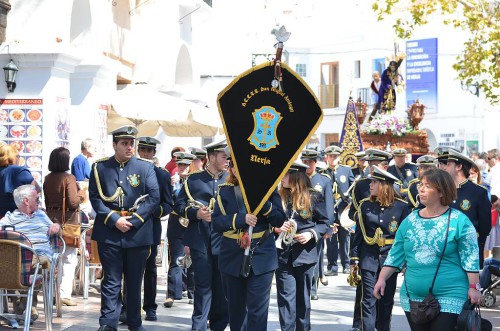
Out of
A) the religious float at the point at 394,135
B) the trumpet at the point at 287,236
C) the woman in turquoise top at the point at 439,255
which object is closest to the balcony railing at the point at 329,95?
the religious float at the point at 394,135

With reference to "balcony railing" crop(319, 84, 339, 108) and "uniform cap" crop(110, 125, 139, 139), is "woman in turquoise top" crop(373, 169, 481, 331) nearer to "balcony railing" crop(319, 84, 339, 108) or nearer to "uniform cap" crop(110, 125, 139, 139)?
"uniform cap" crop(110, 125, 139, 139)

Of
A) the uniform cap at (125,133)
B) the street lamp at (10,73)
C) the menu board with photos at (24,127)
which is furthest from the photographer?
the menu board with photos at (24,127)

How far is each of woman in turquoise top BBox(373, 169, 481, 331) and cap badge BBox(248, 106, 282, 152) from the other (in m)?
1.54

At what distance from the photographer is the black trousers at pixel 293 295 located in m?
9.80

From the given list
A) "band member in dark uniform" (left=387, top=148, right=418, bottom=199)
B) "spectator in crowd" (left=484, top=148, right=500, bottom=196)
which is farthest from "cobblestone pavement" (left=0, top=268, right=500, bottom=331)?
"spectator in crowd" (left=484, top=148, right=500, bottom=196)

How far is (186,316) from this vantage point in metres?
11.8

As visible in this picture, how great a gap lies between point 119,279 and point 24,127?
19.0 feet

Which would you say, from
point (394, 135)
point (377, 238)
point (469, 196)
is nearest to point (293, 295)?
point (377, 238)

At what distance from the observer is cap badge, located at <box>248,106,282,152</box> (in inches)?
319

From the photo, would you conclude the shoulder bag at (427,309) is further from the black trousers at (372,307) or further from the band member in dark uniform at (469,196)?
the band member in dark uniform at (469,196)

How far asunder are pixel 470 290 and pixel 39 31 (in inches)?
407

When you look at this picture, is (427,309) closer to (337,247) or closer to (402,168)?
(402,168)

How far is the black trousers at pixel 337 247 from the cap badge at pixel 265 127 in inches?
361

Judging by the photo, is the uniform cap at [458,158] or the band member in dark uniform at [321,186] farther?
the band member in dark uniform at [321,186]
